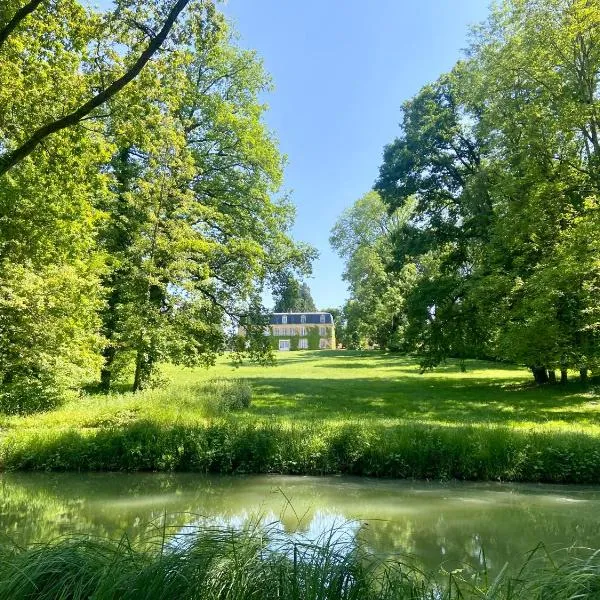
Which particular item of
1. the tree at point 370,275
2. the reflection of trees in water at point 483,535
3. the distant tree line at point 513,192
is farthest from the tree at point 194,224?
the tree at point 370,275

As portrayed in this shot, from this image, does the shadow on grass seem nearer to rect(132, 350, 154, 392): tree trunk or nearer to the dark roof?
rect(132, 350, 154, 392): tree trunk

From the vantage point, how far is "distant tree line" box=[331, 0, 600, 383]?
605 inches

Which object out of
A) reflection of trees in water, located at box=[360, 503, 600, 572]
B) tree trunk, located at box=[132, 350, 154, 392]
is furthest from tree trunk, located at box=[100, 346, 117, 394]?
reflection of trees in water, located at box=[360, 503, 600, 572]

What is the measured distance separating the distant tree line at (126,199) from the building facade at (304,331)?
46150 millimetres

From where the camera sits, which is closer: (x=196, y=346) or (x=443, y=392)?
(x=196, y=346)

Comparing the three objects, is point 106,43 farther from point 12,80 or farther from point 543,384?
point 543,384

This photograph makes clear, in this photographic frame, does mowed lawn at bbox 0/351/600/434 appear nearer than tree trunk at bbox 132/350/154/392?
Yes

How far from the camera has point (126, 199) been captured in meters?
20.0

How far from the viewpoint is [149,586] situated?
3.12 metres

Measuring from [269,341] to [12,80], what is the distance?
46.4 ft

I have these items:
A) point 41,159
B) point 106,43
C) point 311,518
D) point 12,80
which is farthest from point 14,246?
point 311,518

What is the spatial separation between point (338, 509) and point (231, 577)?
619cm

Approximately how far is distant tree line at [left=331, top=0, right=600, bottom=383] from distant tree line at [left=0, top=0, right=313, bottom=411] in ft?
21.0

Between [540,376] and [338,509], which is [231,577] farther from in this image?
[540,376]
